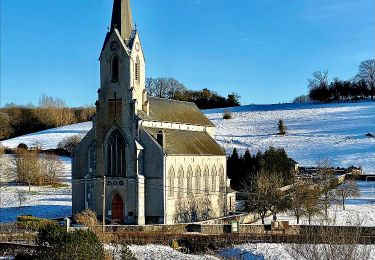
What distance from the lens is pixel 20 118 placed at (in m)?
137

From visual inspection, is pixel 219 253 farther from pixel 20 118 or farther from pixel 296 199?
pixel 20 118

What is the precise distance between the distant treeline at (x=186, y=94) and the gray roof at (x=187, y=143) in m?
79.8

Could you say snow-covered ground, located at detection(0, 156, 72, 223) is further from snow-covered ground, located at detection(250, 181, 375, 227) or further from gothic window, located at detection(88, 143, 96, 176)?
snow-covered ground, located at detection(250, 181, 375, 227)

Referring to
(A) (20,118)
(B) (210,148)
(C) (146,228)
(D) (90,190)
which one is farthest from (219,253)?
(A) (20,118)

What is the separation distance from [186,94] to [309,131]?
49063mm

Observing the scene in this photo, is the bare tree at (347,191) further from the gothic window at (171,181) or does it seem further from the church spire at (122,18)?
the church spire at (122,18)

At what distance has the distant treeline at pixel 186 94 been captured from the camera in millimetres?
140663

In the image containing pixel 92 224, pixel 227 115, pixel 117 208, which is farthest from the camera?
pixel 227 115

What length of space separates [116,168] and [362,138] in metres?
62.3

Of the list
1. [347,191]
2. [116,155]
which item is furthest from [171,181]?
[347,191]

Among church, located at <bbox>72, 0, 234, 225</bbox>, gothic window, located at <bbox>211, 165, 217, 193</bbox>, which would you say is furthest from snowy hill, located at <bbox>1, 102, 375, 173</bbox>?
church, located at <bbox>72, 0, 234, 225</bbox>

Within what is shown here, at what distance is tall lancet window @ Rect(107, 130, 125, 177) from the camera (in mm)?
49384

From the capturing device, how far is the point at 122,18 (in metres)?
51.1

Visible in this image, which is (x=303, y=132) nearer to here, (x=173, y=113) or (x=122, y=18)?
(x=173, y=113)
